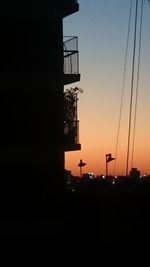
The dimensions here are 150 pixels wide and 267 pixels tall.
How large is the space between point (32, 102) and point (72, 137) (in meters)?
3.25

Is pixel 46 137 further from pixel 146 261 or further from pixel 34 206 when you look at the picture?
pixel 146 261

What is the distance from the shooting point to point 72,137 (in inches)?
1072

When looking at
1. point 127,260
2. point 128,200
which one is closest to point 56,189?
point 127,260

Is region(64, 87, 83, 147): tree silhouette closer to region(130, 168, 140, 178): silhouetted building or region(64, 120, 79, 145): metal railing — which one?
region(64, 120, 79, 145): metal railing

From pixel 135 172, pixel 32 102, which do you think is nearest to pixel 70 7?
pixel 32 102

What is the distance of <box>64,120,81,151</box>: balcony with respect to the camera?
26.8m

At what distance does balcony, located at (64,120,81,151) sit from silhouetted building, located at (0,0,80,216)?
1.49 meters

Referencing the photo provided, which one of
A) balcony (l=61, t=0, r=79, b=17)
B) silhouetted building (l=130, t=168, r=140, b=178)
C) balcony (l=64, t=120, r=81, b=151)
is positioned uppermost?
balcony (l=61, t=0, r=79, b=17)

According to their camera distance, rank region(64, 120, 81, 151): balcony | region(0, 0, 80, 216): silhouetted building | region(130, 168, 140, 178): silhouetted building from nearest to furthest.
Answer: region(0, 0, 80, 216): silhouetted building → region(64, 120, 81, 151): balcony → region(130, 168, 140, 178): silhouetted building

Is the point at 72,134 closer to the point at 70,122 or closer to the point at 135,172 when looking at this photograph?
the point at 70,122

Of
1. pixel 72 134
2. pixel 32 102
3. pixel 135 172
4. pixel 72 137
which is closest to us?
pixel 32 102

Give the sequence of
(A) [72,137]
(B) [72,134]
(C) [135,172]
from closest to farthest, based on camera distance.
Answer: (A) [72,137]
(B) [72,134]
(C) [135,172]

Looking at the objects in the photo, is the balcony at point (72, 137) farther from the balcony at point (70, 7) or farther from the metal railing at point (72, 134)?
the balcony at point (70, 7)

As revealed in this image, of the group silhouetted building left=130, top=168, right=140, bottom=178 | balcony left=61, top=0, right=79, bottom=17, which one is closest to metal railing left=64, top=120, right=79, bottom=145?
balcony left=61, top=0, right=79, bottom=17
